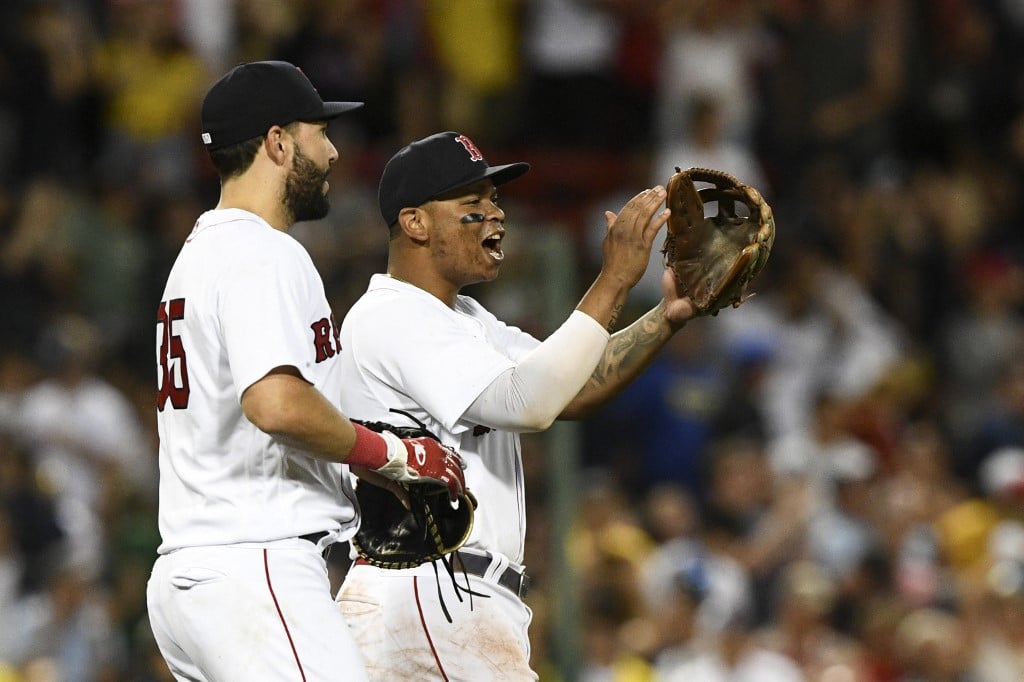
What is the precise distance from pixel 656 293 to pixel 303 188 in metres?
7.02

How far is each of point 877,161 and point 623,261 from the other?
8355 millimetres

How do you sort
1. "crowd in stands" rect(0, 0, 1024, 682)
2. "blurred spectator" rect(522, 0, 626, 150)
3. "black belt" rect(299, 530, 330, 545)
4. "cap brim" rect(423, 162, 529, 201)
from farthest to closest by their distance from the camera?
"blurred spectator" rect(522, 0, 626, 150), "crowd in stands" rect(0, 0, 1024, 682), "cap brim" rect(423, 162, 529, 201), "black belt" rect(299, 530, 330, 545)

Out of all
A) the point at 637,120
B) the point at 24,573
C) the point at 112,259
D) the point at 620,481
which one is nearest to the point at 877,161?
the point at 637,120

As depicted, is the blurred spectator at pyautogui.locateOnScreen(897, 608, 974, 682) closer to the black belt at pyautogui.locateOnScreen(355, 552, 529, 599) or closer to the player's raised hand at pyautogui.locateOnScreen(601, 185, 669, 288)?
the black belt at pyautogui.locateOnScreen(355, 552, 529, 599)

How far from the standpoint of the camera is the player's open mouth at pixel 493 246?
4.71 metres

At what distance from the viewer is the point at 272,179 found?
168 inches

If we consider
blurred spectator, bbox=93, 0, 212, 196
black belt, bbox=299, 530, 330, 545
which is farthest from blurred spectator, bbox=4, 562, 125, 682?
black belt, bbox=299, 530, 330, 545

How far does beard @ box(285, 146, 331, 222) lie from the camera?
14.0 feet

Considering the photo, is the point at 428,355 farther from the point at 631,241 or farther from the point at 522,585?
the point at 522,585

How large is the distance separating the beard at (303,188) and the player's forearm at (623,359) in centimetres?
94

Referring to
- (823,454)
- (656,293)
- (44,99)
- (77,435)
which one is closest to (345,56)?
(44,99)

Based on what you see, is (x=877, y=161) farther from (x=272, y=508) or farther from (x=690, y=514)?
(x=272, y=508)

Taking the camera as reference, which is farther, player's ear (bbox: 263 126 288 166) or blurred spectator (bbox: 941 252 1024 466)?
blurred spectator (bbox: 941 252 1024 466)

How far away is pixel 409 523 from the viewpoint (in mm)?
4551
